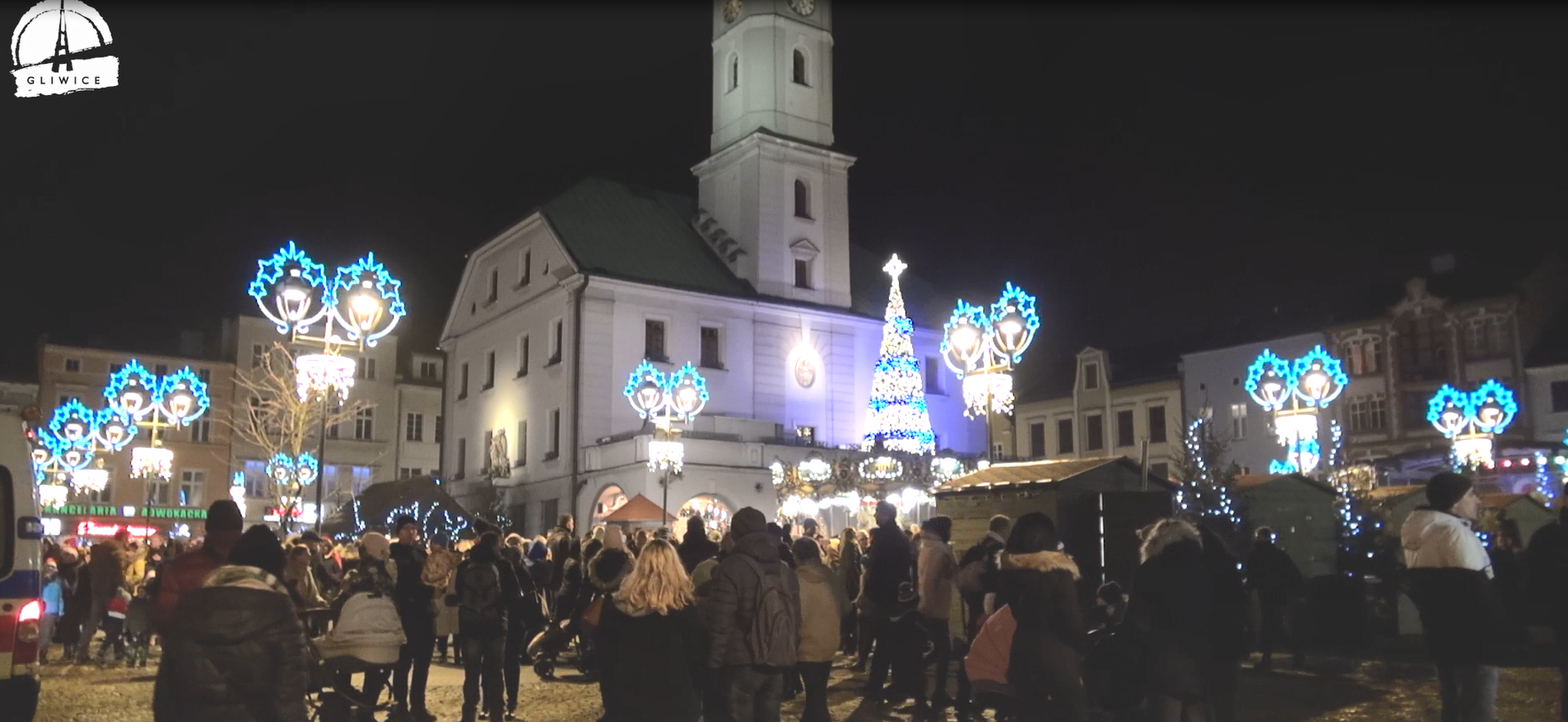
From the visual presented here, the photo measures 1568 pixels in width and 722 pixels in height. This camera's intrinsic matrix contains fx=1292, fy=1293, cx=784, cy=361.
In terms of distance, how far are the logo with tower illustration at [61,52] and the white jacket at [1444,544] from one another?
40.7 ft

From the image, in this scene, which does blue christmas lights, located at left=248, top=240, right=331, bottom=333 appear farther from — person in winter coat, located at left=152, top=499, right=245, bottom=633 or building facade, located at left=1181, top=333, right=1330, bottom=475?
building facade, located at left=1181, top=333, right=1330, bottom=475

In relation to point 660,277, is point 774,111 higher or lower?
higher

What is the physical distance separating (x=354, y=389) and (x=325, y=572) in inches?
1844

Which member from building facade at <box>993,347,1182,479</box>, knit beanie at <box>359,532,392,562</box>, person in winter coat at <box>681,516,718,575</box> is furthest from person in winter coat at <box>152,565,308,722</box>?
building facade at <box>993,347,1182,479</box>

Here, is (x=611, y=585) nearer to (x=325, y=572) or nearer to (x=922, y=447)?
(x=325, y=572)

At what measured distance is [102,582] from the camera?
60.5 feet

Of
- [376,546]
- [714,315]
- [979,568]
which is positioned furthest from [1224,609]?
[714,315]

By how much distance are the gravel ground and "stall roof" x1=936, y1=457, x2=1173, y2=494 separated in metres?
2.97

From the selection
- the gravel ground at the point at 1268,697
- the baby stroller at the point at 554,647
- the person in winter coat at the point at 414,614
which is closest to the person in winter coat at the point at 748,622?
the baby stroller at the point at 554,647

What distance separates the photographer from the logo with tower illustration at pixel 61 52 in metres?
13.2

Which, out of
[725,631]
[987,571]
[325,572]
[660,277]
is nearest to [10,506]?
[725,631]

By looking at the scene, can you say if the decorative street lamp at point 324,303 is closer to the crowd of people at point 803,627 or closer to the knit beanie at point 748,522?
the crowd of people at point 803,627

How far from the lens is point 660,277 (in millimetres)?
41656

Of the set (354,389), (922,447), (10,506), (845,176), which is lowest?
(10,506)
